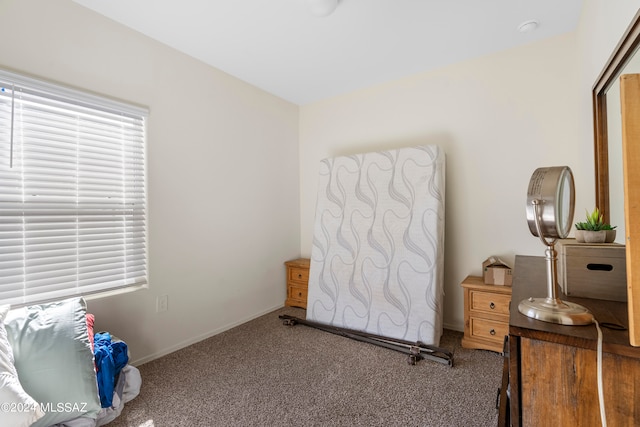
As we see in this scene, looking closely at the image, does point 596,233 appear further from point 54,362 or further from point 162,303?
point 162,303

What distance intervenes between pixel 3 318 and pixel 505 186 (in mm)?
3350

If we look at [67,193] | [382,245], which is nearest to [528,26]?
[382,245]

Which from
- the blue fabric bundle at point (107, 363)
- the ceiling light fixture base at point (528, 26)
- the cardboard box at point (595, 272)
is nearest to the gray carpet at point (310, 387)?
the blue fabric bundle at point (107, 363)

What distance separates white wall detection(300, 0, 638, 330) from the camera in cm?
222

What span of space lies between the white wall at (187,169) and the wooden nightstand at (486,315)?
1.99 metres

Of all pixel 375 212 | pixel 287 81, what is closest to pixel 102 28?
pixel 287 81

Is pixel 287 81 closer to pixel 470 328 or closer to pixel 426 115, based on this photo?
pixel 426 115

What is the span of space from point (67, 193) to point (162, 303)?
3.36 ft

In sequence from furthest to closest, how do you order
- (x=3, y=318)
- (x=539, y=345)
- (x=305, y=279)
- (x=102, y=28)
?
(x=305, y=279), (x=102, y=28), (x=3, y=318), (x=539, y=345)

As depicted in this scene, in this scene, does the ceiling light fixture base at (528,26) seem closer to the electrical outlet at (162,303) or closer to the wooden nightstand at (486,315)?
the wooden nightstand at (486,315)

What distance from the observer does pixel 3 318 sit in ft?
4.53

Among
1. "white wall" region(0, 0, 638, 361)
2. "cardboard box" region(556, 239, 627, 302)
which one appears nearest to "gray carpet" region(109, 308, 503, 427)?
"white wall" region(0, 0, 638, 361)

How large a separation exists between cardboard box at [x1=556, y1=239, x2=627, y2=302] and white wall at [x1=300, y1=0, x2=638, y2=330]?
1.30m

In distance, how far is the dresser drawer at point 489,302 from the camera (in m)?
2.20
